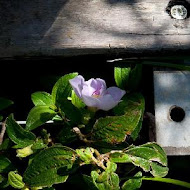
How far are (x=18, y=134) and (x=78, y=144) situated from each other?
261mm

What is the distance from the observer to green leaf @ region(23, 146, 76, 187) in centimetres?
167

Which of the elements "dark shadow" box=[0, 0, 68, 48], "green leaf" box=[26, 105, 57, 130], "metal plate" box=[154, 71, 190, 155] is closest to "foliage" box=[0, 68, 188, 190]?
"green leaf" box=[26, 105, 57, 130]

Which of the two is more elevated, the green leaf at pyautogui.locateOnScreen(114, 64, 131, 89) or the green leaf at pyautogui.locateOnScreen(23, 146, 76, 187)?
the green leaf at pyautogui.locateOnScreen(114, 64, 131, 89)

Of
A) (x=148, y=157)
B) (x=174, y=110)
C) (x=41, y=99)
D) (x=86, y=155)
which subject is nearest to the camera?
(x=86, y=155)

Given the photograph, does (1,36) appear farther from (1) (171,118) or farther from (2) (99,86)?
(1) (171,118)

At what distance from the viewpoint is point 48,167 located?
1.68 meters

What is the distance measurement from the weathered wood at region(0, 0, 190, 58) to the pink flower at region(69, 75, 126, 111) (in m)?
0.29

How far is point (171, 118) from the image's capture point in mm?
1976

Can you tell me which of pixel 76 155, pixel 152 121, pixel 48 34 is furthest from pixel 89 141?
pixel 48 34

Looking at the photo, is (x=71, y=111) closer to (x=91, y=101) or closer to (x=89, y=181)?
(x=91, y=101)

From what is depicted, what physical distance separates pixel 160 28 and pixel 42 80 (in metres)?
0.50

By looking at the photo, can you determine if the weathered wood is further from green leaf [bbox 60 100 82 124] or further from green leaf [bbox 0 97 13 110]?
green leaf [bbox 60 100 82 124]

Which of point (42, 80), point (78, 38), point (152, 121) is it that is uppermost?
point (78, 38)

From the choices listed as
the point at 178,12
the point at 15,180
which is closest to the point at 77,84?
the point at 15,180
